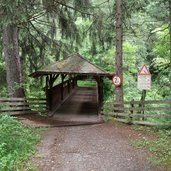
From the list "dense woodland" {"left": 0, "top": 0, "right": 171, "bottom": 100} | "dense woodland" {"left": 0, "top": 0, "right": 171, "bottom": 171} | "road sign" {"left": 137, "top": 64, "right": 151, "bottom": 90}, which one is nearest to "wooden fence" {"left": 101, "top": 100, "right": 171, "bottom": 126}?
"dense woodland" {"left": 0, "top": 0, "right": 171, "bottom": 171}

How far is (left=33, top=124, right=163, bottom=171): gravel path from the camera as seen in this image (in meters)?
6.45

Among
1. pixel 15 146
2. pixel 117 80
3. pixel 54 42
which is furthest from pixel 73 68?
pixel 15 146

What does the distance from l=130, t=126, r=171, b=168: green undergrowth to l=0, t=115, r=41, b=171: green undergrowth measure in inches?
116

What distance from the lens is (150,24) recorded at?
2445 centimetres

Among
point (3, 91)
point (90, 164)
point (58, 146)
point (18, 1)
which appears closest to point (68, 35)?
point (3, 91)

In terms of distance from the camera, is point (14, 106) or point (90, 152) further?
point (14, 106)

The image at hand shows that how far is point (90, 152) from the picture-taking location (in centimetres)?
760

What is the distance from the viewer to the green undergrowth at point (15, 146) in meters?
6.24

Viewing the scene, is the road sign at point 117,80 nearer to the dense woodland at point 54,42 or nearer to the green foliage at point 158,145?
the dense woodland at point 54,42

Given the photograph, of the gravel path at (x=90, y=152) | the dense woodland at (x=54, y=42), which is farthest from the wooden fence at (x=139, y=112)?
the gravel path at (x=90, y=152)

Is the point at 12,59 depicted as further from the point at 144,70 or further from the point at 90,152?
the point at 90,152

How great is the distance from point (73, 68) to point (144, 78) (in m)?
4.69

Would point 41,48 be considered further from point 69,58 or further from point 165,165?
point 165,165

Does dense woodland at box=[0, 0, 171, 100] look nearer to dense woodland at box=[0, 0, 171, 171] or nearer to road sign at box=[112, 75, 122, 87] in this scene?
dense woodland at box=[0, 0, 171, 171]
